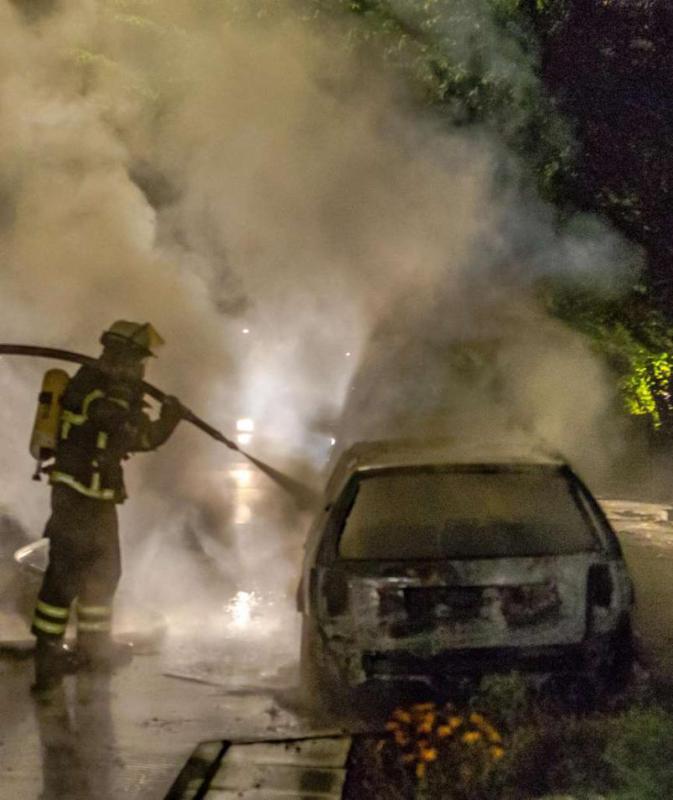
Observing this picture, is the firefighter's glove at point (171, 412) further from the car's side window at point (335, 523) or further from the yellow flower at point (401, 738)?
the yellow flower at point (401, 738)

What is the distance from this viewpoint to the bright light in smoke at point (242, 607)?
7.03 m

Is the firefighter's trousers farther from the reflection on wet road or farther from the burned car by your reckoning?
the burned car

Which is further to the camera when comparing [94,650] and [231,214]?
[231,214]

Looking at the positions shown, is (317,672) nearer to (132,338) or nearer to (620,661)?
(620,661)

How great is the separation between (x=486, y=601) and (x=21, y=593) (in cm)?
444

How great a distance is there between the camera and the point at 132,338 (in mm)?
5504

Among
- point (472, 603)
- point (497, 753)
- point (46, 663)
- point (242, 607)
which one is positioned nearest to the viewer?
point (497, 753)

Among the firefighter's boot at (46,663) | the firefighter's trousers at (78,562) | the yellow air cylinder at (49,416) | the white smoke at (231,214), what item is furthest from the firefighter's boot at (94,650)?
the white smoke at (231,214)

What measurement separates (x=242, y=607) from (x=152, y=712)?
243 centimetres

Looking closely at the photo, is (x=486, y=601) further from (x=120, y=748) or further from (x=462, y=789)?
(x=120, y=748)

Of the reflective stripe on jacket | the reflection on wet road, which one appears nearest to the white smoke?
the reflection on wet road

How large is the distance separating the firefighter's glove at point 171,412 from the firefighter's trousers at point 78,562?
48 centimetres

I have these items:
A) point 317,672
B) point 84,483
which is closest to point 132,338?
point 84,483

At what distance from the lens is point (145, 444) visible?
558 centimetres
